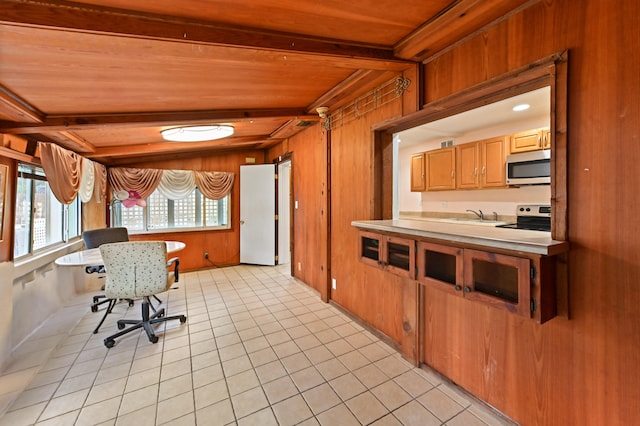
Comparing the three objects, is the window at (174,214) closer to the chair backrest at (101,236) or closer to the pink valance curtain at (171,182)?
the pink valance curtain at (171,182)

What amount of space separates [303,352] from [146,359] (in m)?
1.30

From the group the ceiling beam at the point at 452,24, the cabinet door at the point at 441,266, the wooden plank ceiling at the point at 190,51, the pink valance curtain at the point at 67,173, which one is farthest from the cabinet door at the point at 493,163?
the pink valance curtain at the point at 67,173

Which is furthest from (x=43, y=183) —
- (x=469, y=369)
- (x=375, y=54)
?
(x=469, y=369)

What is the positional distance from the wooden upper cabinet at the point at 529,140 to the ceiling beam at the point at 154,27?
2923 millimetres

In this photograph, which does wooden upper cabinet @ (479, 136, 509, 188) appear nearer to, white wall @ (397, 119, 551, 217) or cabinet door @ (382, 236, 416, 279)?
white wall @ (397, 119, 551, 217)

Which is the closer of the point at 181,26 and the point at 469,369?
the point at 181,26

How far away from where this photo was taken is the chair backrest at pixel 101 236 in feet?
10.8

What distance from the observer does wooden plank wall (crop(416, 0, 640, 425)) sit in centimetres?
107

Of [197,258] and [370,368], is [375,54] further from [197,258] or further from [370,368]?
[197,258]

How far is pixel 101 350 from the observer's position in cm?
232

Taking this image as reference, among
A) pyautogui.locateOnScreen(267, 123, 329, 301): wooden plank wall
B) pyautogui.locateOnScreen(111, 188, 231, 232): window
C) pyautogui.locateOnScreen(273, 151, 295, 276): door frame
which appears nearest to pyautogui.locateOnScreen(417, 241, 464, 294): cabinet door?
pyautogui.locateOnScreen(267, 123, 329, 301): wooden plank wall

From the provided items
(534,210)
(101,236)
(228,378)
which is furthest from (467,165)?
(101,236)

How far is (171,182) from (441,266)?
460 cm

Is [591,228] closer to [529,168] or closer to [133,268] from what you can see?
[529,168]
